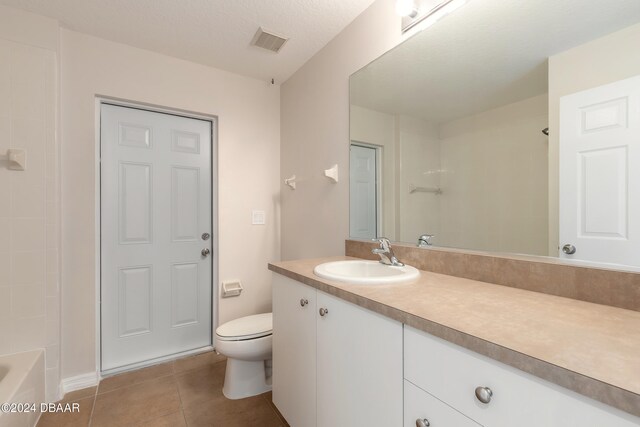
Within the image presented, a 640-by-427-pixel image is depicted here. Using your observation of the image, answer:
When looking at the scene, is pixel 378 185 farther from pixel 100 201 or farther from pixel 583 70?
pixel 100 201

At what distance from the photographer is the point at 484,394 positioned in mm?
608

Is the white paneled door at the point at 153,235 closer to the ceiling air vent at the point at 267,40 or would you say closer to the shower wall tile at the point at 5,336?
the shower wall tile at the point at 5,336

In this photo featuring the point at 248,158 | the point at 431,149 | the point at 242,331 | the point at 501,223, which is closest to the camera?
the point at 501,223

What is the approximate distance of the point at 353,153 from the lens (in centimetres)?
182

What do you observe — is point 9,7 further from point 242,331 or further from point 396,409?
point 396,409

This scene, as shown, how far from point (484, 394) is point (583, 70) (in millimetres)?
1024

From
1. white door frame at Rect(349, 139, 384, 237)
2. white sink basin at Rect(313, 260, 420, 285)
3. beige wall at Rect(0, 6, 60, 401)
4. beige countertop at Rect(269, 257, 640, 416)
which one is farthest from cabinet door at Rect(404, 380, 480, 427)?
beige wall at Rect(0, 6, 60, 401)

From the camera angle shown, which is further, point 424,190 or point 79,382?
point 79,382

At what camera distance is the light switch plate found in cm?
255

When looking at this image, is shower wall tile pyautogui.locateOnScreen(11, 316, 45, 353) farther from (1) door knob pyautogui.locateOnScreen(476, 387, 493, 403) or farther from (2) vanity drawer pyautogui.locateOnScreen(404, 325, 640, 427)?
(1) door knob pyautogui.locateOnScreen(476, 387, 493, 403)

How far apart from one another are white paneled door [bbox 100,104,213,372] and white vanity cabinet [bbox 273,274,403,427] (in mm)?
1158

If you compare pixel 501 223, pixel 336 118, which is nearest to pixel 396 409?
pixel 501 223

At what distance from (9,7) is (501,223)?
9.35 ft

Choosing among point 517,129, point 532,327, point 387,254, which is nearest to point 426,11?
point 517,129
